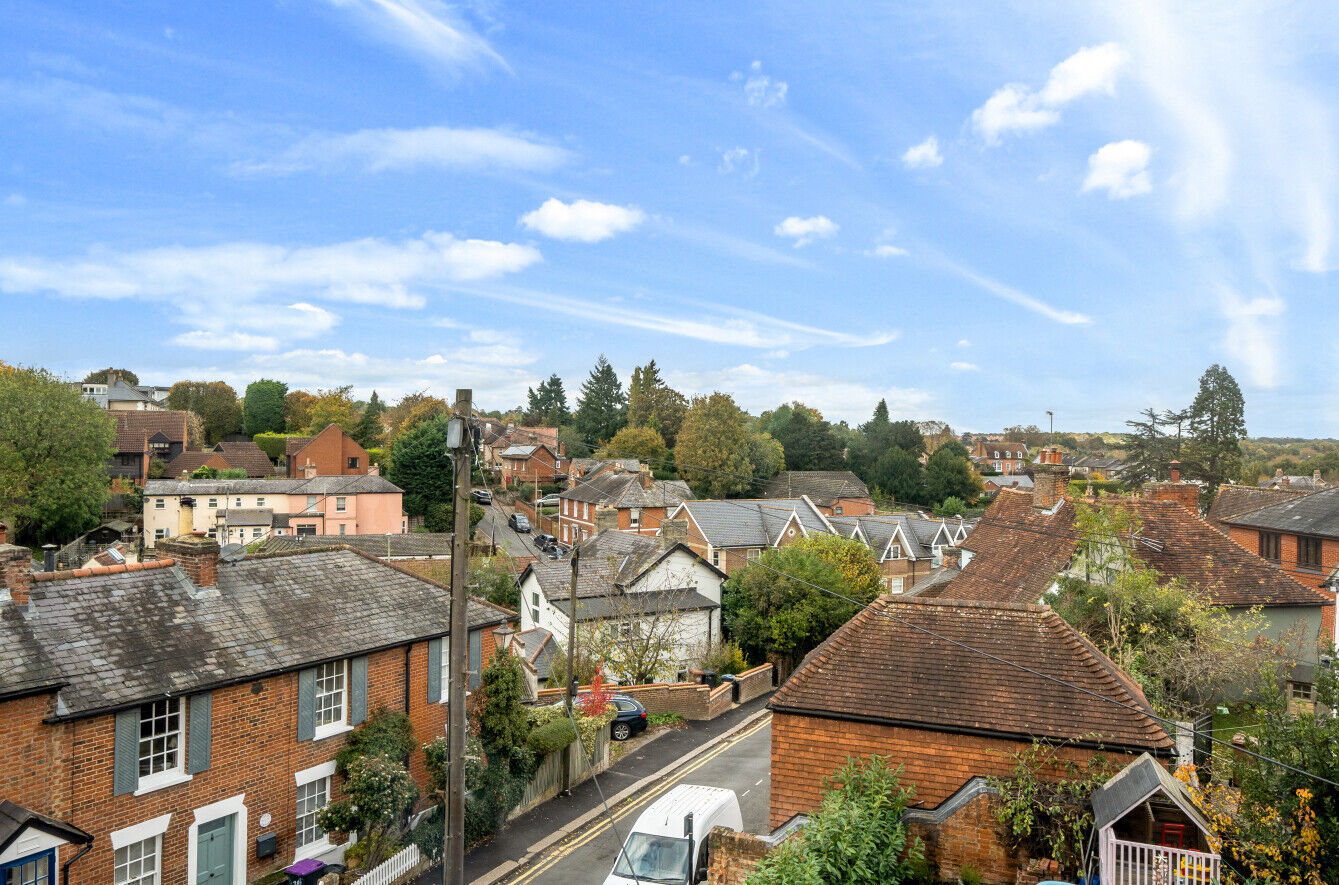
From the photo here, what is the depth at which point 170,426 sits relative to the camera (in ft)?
272

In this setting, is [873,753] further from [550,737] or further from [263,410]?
[263,410]

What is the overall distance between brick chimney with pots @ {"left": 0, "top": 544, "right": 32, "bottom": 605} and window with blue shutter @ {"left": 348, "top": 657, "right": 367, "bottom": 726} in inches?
250

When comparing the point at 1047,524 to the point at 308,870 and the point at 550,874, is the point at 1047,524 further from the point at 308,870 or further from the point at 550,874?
the point at 308,870

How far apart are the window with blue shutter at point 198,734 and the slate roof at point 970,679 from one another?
11.0 m

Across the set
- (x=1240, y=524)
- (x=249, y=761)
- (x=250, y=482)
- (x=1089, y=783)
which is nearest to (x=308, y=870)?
(x=249, y=761)

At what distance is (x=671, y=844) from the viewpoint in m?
15.2

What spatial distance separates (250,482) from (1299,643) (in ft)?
209

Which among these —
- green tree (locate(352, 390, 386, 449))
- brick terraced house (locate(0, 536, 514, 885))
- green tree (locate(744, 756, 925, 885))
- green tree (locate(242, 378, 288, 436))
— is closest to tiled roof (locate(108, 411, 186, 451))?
green tree (locate(352, 390, 386, 449))

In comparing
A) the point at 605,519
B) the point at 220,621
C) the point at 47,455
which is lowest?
the point at 605,519

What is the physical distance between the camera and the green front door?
51.3 ft

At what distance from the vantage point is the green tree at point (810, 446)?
324 ft

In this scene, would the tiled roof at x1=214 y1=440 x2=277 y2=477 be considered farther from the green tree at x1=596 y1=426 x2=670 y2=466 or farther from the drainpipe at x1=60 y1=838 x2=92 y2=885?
the drainpipe at x1=60 y1=838 x2=92 y2=885

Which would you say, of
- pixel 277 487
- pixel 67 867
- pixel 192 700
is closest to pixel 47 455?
pixel 277 487

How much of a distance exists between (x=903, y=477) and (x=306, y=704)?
275 ft
